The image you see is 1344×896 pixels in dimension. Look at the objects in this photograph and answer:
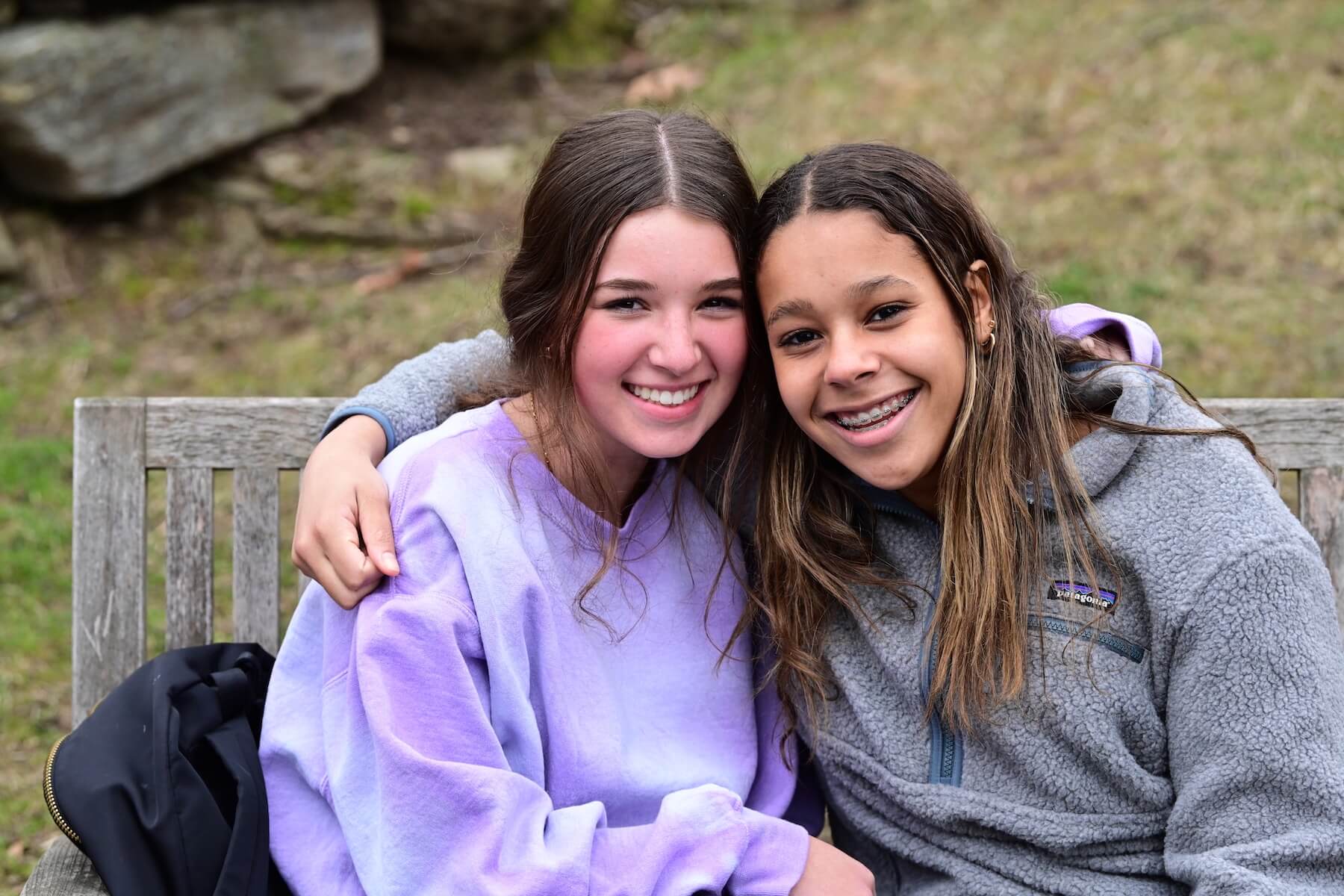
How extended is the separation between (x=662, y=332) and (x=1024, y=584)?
706 mm

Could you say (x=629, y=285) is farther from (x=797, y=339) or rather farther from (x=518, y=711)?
(x=518, y=711)

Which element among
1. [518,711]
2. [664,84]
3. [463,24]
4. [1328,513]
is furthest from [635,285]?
[463,24]

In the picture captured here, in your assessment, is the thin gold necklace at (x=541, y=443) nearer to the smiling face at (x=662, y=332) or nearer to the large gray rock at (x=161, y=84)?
the smiling face at (x=662, y=332)

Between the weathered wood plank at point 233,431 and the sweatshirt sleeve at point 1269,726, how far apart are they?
5.46 ft

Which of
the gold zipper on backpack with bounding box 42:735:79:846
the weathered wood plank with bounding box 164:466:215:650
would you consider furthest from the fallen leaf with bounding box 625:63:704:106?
the gold zipper on backpack with bounding box 42:735:79:846

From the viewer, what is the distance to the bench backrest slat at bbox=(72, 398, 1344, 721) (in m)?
2.45

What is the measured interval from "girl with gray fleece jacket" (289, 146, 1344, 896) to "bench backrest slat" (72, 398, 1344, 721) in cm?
59

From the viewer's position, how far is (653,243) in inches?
77.3

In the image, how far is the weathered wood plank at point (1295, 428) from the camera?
2.44 metres

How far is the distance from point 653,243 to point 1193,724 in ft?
3.58

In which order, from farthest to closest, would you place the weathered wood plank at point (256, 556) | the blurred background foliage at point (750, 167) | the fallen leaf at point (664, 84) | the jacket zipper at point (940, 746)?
the fallen leaf at point (664, 84) → the blurred background foliage at point (750, 167) → the weathered wood plank at point (256, 556) → the jacket zipper at point (940, 746)

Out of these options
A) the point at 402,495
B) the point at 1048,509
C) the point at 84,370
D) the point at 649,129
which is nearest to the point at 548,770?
the point at 402,495

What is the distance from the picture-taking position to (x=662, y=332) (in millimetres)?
1970

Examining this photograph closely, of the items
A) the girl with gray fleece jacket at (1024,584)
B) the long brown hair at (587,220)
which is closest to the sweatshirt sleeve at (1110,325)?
the girl with gray fleece jacket at (1024,584)
